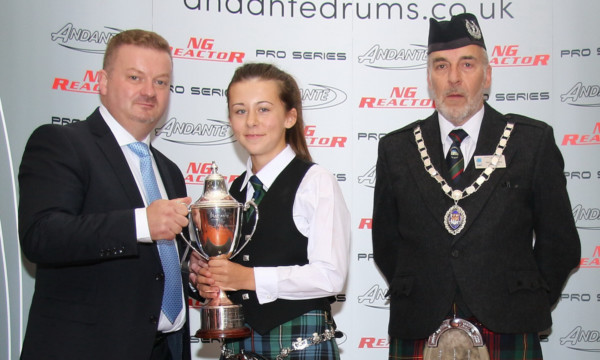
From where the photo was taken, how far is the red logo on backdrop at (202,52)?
4117 mm

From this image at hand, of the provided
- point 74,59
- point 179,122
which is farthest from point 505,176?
point 74,59

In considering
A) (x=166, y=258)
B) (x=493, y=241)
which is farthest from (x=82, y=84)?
(x=493, y=241)

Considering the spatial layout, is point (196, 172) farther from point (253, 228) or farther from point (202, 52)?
point (253, 228)

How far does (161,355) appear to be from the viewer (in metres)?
2.80

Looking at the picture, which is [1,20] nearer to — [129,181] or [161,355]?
[129,181]

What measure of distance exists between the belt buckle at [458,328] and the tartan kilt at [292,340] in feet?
1.36

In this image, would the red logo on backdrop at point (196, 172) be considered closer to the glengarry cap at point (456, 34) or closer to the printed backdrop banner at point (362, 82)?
the printed backdrop banner at point (362, 82)

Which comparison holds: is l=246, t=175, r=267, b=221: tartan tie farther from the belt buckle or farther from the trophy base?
the belt buckle

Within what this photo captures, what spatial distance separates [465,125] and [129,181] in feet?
4.79

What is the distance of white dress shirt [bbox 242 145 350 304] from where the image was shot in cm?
252

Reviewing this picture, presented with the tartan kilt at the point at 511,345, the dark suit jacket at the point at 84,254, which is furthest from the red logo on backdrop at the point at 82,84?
the tartan kilt at the point at 511,345

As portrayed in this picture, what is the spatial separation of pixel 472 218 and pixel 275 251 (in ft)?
2.70

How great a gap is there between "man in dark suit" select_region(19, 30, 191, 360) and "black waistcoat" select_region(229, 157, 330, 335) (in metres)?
0.33

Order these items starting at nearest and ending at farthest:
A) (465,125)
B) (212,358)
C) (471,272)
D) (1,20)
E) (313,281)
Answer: (313,281) < (471,272) < (465,125) < (1,20) < (212,358)
